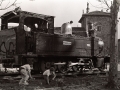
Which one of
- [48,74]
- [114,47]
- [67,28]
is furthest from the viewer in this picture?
[67,28]

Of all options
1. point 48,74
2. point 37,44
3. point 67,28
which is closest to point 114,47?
point 48,74

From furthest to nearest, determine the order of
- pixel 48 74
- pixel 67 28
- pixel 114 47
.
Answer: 1. pixel 67 28
2. pixel 48 74
3. pixel 114 47

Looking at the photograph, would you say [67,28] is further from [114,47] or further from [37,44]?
[114,47]

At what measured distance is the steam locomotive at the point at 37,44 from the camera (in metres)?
10.7

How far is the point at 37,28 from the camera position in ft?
39.5

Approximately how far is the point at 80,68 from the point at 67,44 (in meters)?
2.57

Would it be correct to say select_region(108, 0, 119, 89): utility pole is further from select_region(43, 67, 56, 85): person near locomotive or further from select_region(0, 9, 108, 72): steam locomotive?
select_region(0, 9, 108, 72): steam locomotive

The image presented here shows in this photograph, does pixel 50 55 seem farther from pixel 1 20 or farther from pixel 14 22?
pixel 1 20

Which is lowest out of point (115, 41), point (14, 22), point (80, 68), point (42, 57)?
point (80, 68)

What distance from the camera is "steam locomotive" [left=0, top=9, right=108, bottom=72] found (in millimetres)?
10742

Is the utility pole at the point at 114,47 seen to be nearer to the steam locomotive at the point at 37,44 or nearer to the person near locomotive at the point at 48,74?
the person near locomotive at the point at 48,74

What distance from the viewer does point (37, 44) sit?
35.1 feet

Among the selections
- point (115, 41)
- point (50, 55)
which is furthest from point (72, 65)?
point (115, 41)

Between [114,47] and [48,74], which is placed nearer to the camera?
[114,47]
